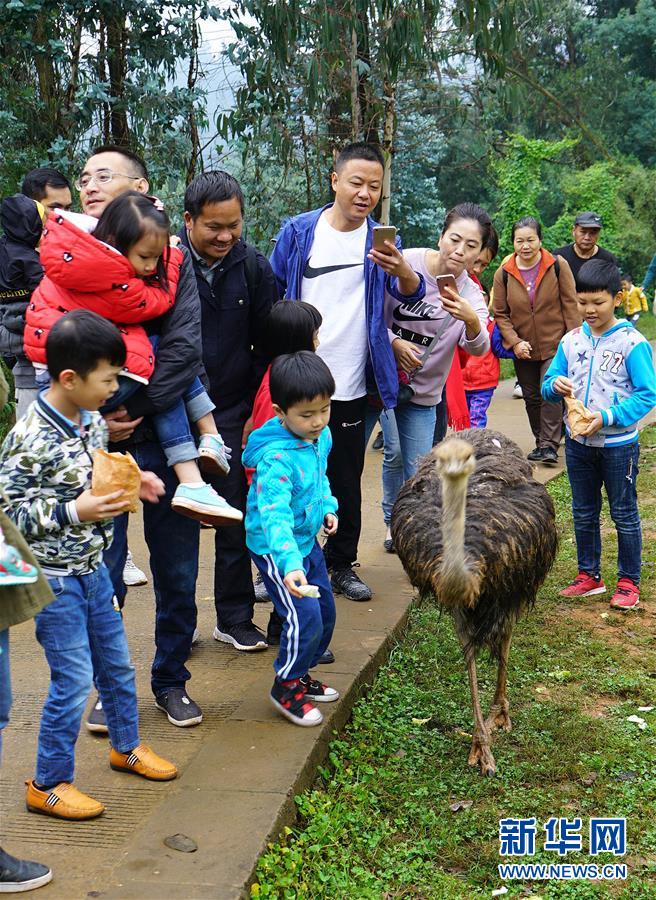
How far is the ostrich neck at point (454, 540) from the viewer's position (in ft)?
11.5

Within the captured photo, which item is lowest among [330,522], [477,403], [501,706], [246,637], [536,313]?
[501,706]

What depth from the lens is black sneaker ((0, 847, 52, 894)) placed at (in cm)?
287

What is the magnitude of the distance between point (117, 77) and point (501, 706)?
6.85m

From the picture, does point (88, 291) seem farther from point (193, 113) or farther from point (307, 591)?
point (193, 113)

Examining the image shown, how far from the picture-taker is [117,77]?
898 cm

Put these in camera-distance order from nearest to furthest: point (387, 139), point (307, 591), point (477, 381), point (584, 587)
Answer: point (307, 591) → point (584, 587) → point (477, 381) → point (387, 139)

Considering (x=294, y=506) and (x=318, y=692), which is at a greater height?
(x=294, y=506)

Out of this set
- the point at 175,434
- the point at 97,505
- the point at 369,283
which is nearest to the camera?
the point at 97,505

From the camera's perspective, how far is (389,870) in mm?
3326

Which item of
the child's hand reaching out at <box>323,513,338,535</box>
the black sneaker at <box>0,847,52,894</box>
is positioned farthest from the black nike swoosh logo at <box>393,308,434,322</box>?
the black sneaker at <box>0,847,52,894</box>

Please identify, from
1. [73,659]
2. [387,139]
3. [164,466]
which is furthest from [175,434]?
[387,139]

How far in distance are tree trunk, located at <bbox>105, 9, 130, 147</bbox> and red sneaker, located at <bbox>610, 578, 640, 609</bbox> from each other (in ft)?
19.1

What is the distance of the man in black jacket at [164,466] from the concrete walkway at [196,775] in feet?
0.62

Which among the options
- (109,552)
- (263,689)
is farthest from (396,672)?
(109,552)
